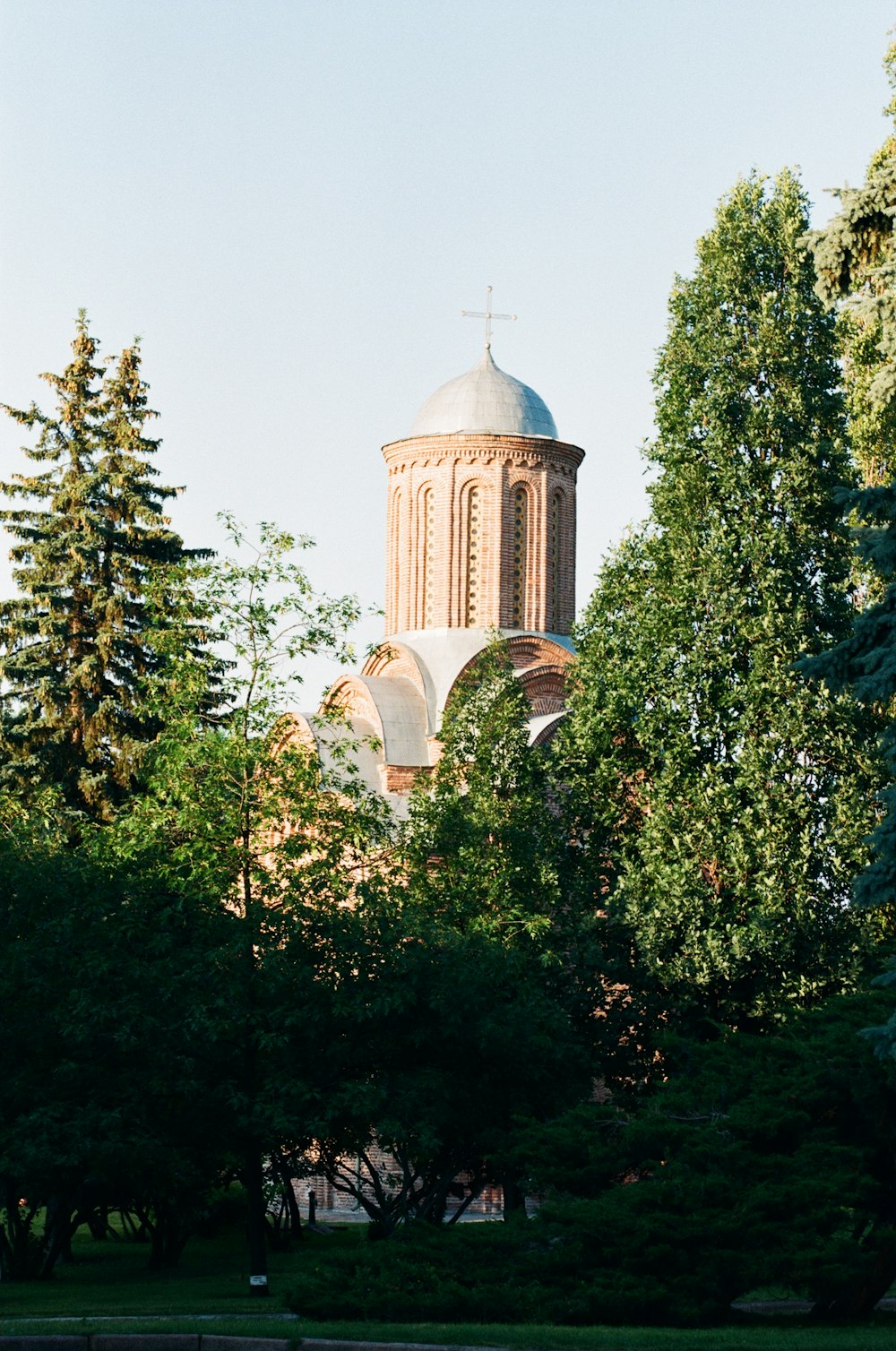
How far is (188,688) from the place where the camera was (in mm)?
17141

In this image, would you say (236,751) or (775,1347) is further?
(236,751)

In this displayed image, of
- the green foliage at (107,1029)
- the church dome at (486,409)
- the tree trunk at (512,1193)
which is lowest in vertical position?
the tree trunk at (512,1193)

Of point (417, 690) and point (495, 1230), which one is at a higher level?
point (417, 690)

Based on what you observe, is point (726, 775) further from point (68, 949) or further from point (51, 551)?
point (51, 551)

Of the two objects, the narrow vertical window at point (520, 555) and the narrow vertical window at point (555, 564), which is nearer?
the narrow vertical window at point (520, 555)

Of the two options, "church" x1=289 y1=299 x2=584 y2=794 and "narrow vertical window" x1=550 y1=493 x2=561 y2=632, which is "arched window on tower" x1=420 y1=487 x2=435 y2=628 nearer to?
"church" x1=289 y1=299 x2=584 y2=794

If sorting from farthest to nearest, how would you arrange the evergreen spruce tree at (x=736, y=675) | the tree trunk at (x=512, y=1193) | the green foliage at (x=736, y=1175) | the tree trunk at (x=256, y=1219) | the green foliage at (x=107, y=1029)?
1. the evergreen spruce tree at (x=736, y=675)
2. the tree trunk at (x=512, y=1193)
3. the tree trunk at (x=256, y=1219)
4. the green foliage at (x=107, y=1029)
5. the green foliage at (x=736, y=1175)

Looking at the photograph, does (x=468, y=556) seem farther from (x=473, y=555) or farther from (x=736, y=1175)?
(x=736, y=1175)

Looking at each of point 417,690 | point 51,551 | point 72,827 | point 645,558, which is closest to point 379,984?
point 645,558

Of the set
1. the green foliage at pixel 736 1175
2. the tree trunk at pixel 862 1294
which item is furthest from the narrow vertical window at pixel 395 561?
the tree trunk at pixel 862 1294

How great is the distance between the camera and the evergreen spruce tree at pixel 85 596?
25.2m

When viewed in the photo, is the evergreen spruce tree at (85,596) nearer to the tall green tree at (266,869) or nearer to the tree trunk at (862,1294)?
the tall green tree at (266,869)

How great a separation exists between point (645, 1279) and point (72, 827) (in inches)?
556

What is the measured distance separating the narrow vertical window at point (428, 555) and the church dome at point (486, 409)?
1.27 m
